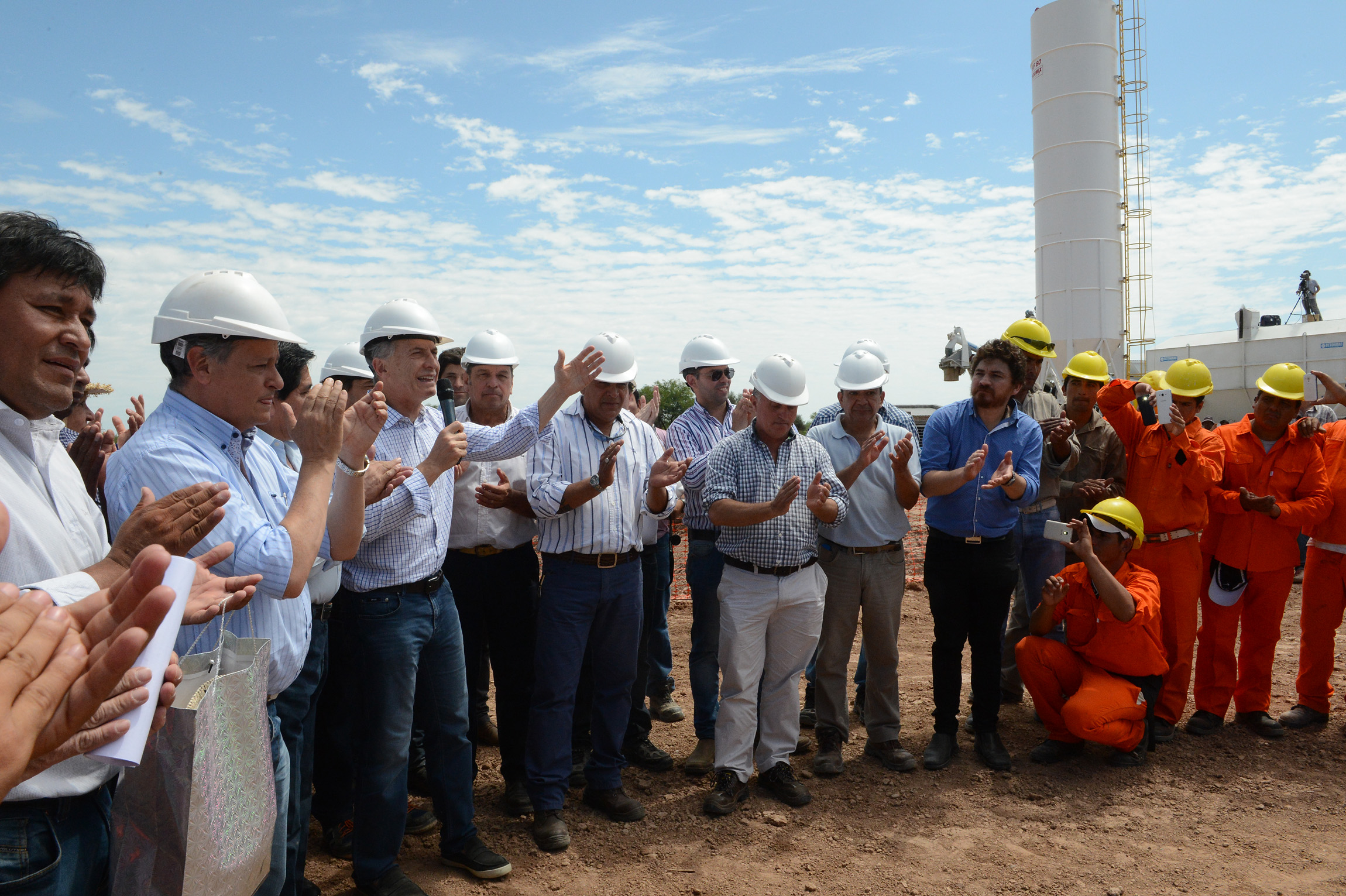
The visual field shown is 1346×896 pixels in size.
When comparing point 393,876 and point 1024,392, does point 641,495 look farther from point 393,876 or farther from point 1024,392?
point 1024,392

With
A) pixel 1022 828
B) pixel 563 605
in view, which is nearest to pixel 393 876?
pixel 563 605

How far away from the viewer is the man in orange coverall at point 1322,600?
5.70 metres

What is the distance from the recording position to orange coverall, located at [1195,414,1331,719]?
→ 5.70 m

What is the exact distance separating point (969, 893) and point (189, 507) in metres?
3.63

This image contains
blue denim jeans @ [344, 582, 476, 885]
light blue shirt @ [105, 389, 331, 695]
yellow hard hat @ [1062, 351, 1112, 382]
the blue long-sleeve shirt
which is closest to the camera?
light blue shirt @ [105, 389, 331, 695]

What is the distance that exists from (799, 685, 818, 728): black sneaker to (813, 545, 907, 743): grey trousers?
586 mm

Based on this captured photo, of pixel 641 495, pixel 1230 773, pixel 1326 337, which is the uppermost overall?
pixel 1326 337

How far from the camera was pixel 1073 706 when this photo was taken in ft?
16.5

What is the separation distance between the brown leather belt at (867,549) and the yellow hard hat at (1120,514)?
125 cm

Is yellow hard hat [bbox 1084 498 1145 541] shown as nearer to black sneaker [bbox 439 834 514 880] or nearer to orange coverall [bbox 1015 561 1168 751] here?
orange coverall [bbox 1015 561 1168 751]

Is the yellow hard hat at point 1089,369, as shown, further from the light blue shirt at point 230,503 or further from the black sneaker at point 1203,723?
the light blue shirt at point 230,503

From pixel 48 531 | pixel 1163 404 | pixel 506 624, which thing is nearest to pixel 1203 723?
pixel 1163 404

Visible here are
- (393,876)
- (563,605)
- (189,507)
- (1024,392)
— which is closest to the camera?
(189,507)

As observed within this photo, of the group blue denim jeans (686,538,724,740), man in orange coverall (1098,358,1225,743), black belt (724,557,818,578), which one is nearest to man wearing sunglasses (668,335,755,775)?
blue denim jeans (686,538,724,740)
